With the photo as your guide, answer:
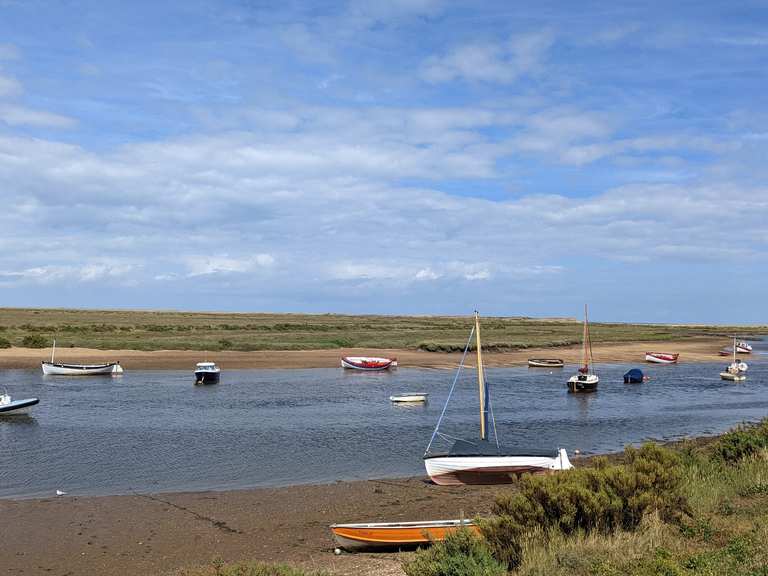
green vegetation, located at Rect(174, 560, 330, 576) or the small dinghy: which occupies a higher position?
green vegetation, located at Rect(174, 560, 330, 576)

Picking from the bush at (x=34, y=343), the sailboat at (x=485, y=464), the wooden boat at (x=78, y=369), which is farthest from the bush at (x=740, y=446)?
the bush at (x=34, y=343)

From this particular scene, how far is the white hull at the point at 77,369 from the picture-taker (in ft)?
199

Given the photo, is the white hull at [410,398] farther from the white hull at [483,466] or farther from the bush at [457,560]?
the bush at [457,560]

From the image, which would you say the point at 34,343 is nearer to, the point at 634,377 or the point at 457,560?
the point at 634,377

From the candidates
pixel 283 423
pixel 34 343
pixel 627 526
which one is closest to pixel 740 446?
pixel 627 526

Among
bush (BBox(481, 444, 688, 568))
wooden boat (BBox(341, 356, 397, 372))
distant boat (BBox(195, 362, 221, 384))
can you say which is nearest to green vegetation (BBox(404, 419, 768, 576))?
bush (BBox(481, 444, 688, 568))

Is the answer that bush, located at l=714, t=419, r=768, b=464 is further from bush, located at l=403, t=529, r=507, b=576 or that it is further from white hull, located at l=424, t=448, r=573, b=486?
bush, located at l=403, t=529, r=507, b=576

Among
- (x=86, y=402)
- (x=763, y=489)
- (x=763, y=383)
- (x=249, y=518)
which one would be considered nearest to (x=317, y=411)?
(x=86, y=402)

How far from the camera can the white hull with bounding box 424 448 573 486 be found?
76.4 feet

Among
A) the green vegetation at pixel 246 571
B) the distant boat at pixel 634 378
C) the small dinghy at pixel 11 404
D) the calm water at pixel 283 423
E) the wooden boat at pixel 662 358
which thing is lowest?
the calm water at pixel 283 423

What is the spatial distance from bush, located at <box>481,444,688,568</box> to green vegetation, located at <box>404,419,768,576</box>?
2 cm

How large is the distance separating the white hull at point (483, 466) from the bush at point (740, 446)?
4.50 m

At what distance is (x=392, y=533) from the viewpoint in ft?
50.4

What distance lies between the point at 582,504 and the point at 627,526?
110 centimetres
